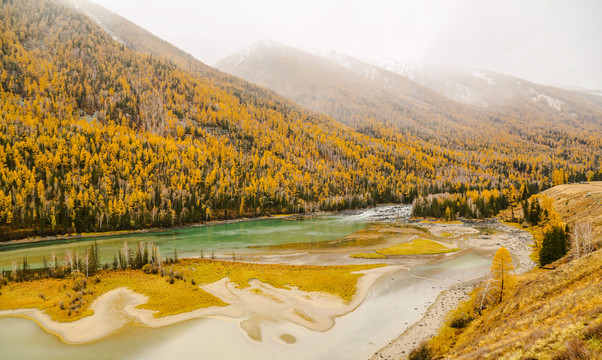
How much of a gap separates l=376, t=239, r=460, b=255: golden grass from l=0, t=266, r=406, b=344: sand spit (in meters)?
27.2

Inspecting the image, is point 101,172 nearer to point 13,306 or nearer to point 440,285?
point 13,306

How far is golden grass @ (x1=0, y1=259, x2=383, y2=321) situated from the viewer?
32719mm

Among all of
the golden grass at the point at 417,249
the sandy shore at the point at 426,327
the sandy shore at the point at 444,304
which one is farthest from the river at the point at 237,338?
the golden grass at the point at 417,249

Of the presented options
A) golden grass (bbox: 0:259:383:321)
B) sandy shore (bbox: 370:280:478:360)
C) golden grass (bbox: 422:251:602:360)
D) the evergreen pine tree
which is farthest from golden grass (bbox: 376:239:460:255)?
golden grass (bbox: 422:251:602:360)

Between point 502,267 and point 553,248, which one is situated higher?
point 502,267

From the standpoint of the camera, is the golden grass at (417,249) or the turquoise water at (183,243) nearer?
the turquoise water at (183,243)

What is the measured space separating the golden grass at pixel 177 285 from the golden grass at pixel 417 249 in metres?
15.5

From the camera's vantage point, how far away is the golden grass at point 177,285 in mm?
32719

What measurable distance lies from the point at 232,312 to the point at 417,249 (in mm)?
49375

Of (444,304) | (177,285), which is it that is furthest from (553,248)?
(177,285)

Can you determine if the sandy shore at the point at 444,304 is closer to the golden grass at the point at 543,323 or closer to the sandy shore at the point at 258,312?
the sandy shore at the point at 258,312

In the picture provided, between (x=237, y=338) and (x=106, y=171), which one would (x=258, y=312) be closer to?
(x=237, y=338)

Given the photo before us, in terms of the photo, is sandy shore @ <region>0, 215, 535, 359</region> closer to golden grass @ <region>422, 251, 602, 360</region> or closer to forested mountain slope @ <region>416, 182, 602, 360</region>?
forested mountain slope @ <region>416, 182, 602, 360</region>

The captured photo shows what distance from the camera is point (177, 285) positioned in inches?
1543
